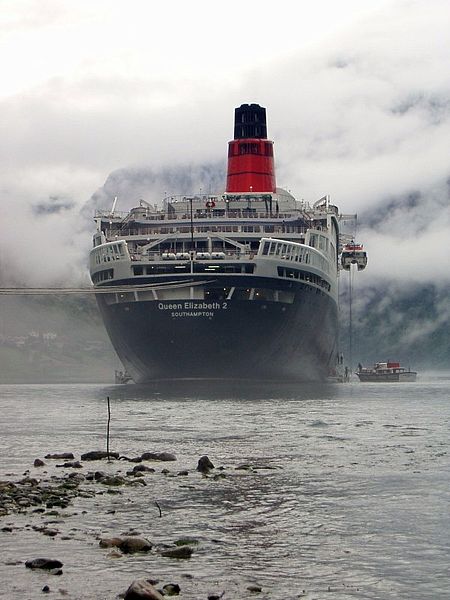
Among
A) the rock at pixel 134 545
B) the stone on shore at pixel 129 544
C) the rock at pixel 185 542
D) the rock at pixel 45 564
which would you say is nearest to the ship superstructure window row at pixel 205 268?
the rock at pixel 185 542

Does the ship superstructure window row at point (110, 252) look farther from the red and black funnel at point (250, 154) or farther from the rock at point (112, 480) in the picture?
the rock at point (112, 480)

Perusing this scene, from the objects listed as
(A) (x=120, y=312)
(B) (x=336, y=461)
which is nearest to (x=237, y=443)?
(B) (x=336, y=461)

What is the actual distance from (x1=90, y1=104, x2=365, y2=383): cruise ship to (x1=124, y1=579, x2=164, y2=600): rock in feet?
274

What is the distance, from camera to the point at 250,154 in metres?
159

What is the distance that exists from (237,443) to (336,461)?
9.28 m

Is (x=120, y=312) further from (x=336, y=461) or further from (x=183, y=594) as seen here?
(x=183, y=594)

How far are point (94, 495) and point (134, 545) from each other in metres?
8.35

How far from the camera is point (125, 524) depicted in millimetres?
27578

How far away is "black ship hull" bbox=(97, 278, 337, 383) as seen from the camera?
337 feet

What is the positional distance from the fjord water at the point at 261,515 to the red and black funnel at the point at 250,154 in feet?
322

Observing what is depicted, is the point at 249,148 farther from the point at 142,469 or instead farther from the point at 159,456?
the point at 142,469

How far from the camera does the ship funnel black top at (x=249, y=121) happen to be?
16125 centimetres

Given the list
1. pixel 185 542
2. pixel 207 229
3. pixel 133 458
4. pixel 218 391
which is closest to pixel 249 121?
pixel 207 229

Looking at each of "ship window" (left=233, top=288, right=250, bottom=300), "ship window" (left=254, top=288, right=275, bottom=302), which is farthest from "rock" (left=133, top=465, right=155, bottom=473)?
"ship window" (left=254, top=288, right=275, bottom=302)
